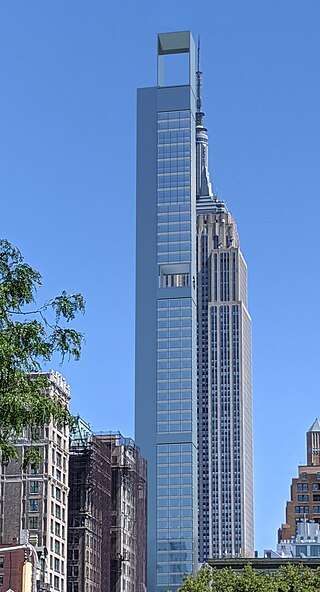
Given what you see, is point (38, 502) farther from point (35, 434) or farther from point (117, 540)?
point (35, 434)

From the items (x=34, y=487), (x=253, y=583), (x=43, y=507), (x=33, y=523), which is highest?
(x=34, y=487)

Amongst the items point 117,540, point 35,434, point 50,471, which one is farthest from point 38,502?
point 35,434

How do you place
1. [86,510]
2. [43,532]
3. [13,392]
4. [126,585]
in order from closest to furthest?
[13,392], [43,532], [86,510], [126,585]

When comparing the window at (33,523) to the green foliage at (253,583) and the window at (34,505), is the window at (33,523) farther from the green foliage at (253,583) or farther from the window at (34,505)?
the green foliage at (253,583)

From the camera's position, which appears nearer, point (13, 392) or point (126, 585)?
point (13, 392)

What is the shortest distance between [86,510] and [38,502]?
1290cm

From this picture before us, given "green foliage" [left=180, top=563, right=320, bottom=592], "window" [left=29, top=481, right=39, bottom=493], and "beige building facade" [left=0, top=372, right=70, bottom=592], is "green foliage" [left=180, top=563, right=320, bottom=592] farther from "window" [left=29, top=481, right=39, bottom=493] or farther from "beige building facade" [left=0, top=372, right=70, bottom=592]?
"window" [left=29, top=481, right=39, bottom=493]

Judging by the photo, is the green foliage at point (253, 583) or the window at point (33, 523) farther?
the window at point (33, 523)

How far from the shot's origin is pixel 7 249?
1411 inches

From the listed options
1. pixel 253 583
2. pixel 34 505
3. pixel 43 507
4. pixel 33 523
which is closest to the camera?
pixel 253 583

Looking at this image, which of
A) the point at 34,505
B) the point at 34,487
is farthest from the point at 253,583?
the point at 34,487

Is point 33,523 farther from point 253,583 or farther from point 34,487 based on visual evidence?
point 253,583

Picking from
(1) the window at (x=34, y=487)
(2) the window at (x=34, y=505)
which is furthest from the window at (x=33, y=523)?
(1) the window at (x=34, y=487)

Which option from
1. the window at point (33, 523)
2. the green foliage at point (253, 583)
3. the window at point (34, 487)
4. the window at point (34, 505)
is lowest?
the green foliage at point (253, 583)
